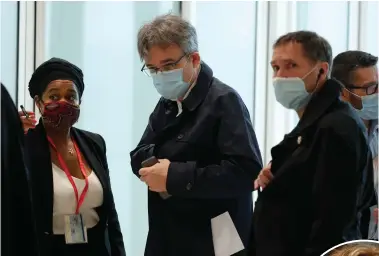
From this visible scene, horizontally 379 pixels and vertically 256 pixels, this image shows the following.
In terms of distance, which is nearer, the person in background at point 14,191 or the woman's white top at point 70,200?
the person in background at point 14,191

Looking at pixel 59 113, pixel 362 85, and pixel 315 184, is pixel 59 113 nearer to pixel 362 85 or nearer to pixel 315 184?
pixel 315 184

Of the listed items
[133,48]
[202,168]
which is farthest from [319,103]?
[133,48]

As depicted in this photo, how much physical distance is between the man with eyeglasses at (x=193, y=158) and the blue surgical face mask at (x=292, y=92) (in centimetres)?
26

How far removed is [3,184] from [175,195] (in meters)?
0.85

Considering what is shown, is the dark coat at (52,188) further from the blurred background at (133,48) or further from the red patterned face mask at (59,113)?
the blurred background at (133,48)

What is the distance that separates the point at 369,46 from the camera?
5.04m

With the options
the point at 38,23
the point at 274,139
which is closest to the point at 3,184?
the point at 38,23

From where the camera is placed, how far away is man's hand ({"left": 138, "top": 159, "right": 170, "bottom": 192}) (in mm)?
2434

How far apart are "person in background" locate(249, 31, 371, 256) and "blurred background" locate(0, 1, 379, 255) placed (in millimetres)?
2225

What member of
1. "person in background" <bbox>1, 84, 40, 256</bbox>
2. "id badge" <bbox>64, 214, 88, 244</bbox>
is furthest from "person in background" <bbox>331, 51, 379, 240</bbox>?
"person in background" <bbox>1, 84, 40, 256</bbox>

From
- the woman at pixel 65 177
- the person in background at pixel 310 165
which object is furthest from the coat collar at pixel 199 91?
the woman at pixel 65 177

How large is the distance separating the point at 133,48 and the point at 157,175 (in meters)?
2.14

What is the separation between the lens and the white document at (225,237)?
2.43 metres

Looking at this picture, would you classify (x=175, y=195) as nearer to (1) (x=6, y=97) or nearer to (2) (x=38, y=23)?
(1) (x=6, y=97)
